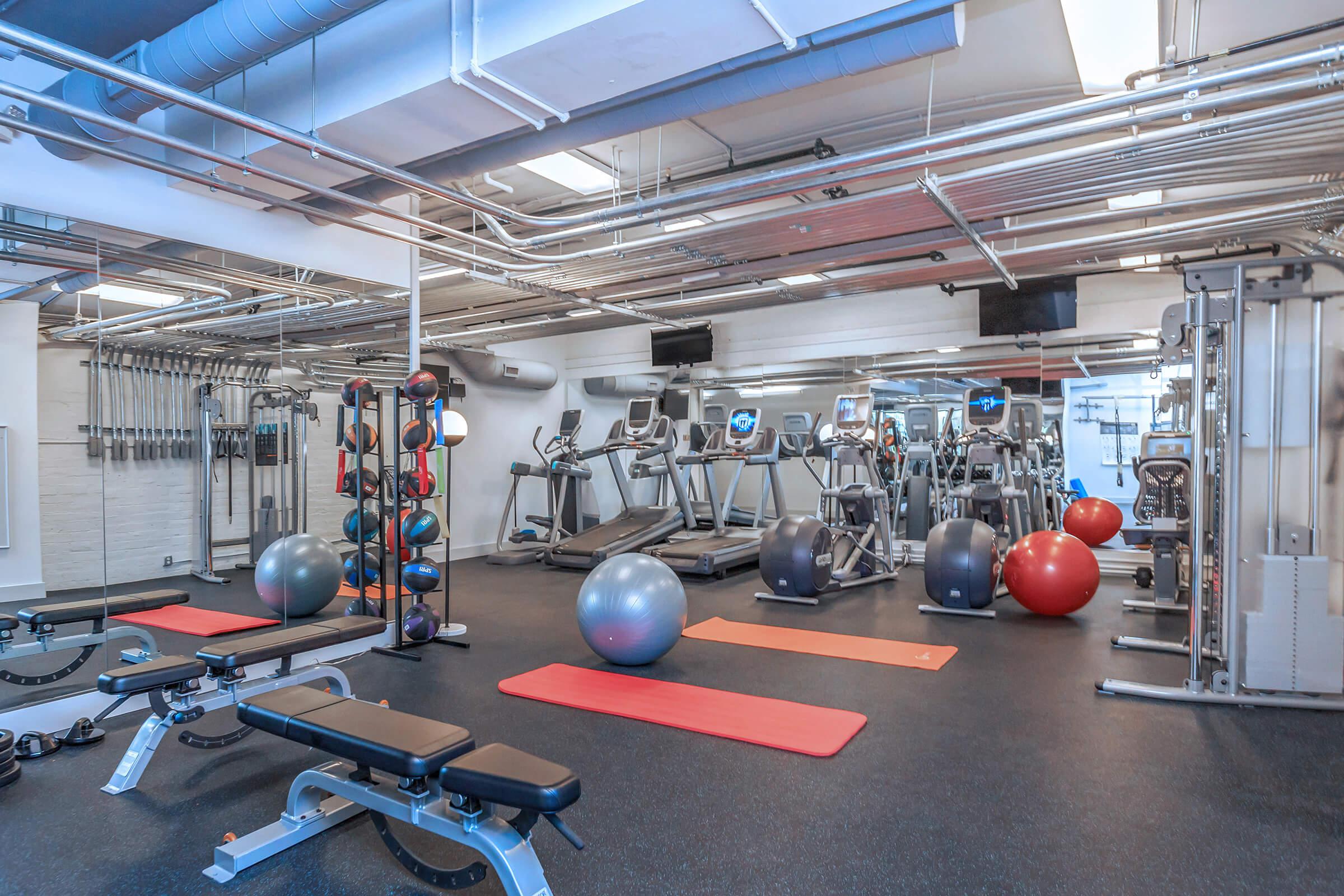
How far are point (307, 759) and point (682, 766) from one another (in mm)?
1585

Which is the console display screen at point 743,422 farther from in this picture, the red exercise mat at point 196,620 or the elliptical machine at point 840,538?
the red exercise mat at point 196,620

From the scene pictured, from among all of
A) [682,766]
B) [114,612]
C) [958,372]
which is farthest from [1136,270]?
[114,612]

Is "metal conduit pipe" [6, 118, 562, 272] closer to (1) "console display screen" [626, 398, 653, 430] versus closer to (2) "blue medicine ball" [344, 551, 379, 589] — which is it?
(2) "blue medicine ball" [344, 551, 379, 589]

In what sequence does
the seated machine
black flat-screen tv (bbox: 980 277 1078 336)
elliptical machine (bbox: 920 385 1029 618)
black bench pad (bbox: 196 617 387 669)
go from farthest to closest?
1. black flat-screen tv (bbox: 980 277 1078 336)
2. elliptical machine (bbox: 920 385 1029 618)
3. the seated machine
4. black bench pad (bbox: 196 617 387 669)

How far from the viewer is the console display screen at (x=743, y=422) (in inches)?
329

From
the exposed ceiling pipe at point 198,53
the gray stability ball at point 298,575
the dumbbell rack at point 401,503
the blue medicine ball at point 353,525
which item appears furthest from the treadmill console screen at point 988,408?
the exposed ceiling pipe at point 198,53

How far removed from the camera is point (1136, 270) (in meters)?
7.11

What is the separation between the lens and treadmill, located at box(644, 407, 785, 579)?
7.50 meters

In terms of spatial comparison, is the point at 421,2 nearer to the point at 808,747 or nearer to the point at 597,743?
the point at 597,743

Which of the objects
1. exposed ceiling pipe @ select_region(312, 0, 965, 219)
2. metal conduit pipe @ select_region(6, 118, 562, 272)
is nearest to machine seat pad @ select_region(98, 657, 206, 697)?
metal conduit pipe @ select_region(6, 118, 562, 272)

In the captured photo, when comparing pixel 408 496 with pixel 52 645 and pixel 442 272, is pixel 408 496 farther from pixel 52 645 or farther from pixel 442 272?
pixel 442 272

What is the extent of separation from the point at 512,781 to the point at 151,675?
202cm

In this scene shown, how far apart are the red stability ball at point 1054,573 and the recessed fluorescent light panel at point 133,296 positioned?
567cm

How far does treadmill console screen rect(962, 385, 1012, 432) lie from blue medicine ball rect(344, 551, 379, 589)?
493cm
